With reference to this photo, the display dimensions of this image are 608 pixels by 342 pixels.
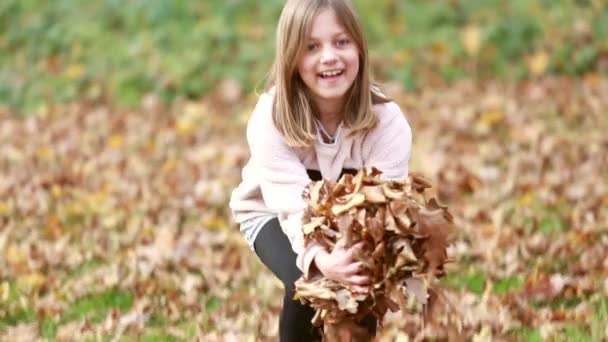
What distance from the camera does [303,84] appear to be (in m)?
3.71

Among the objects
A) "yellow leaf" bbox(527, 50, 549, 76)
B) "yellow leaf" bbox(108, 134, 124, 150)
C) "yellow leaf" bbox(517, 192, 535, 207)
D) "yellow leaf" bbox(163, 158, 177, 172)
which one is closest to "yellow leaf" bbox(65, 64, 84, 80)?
"yellow leaf" bbox(108, 134, 124, 150)

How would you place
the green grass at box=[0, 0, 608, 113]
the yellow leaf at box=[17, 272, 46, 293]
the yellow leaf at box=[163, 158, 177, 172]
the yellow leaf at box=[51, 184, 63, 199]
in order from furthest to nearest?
1. the green grass at box=[0, 0, 608, 113]
2. the yellow leaf at box=[163, 158, 177, 172]
3. the yellow leaf at box=[51, 184, 63, 199]
4. the yellow leaf at box=[17, 272, 46, 293]

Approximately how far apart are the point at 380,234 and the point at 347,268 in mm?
153

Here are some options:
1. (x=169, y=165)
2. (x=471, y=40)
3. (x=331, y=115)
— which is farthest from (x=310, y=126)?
(x=471, y=40)

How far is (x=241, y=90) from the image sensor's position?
10.1 meters

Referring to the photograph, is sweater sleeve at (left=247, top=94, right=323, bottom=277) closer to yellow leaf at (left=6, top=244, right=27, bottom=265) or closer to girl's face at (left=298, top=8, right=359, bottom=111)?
girl's face at (left=298, top=8, right=359, bottom=111)

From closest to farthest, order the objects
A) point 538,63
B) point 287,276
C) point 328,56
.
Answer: point 328,56, point 287,276, point 538,63

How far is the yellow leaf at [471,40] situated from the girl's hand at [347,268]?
7.22 m

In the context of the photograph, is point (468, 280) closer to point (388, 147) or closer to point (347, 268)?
point (388, 147)

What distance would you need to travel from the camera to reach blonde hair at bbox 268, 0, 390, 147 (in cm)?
351

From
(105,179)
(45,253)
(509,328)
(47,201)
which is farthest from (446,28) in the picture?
(509,328)

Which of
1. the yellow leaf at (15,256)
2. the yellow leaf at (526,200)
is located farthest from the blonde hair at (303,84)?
the yellow leaf at (526,200)

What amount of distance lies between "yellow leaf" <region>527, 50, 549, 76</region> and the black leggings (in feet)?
21.2

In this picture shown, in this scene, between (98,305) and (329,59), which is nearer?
(329,59)
